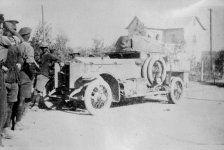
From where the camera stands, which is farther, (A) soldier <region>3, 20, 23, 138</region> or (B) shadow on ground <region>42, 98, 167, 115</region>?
(B) shadow on ground <region>42, 98, 167, 115</region>

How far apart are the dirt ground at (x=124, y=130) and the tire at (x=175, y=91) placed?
1.23 meters

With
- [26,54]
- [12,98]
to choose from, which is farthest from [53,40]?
[12,98]

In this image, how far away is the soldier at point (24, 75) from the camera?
6.16 m

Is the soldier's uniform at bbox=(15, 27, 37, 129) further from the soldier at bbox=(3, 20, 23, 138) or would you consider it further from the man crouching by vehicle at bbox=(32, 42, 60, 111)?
the man crouching by vehicle at bbox=(32, 42, 60, 111)

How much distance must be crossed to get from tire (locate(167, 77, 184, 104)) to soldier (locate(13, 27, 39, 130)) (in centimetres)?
464

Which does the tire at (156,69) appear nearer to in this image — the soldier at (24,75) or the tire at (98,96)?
the tire at (98,96)

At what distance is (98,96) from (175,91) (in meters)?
3.07

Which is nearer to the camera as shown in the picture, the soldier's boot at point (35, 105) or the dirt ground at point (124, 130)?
the dirt ground at point (124, 130)

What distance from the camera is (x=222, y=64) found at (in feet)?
68.8

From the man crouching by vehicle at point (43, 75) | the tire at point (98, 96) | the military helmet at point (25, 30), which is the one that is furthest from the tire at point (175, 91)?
the military helmet at point (25, 30)

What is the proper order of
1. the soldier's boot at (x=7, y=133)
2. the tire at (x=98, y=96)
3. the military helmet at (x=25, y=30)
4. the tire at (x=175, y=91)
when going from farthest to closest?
the tire at (x=175, y=91) → the tire at (x=98, y=96) → the military helmet at (x=25, y=30) → the soldier's boot at (x=7, y=133)

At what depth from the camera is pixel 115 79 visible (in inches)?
329

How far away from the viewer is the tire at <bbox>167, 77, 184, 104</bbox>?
9909mm

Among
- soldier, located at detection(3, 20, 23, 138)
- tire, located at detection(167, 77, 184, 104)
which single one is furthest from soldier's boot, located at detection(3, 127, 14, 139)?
tire, located at detection(167, 77, 184, 104)
